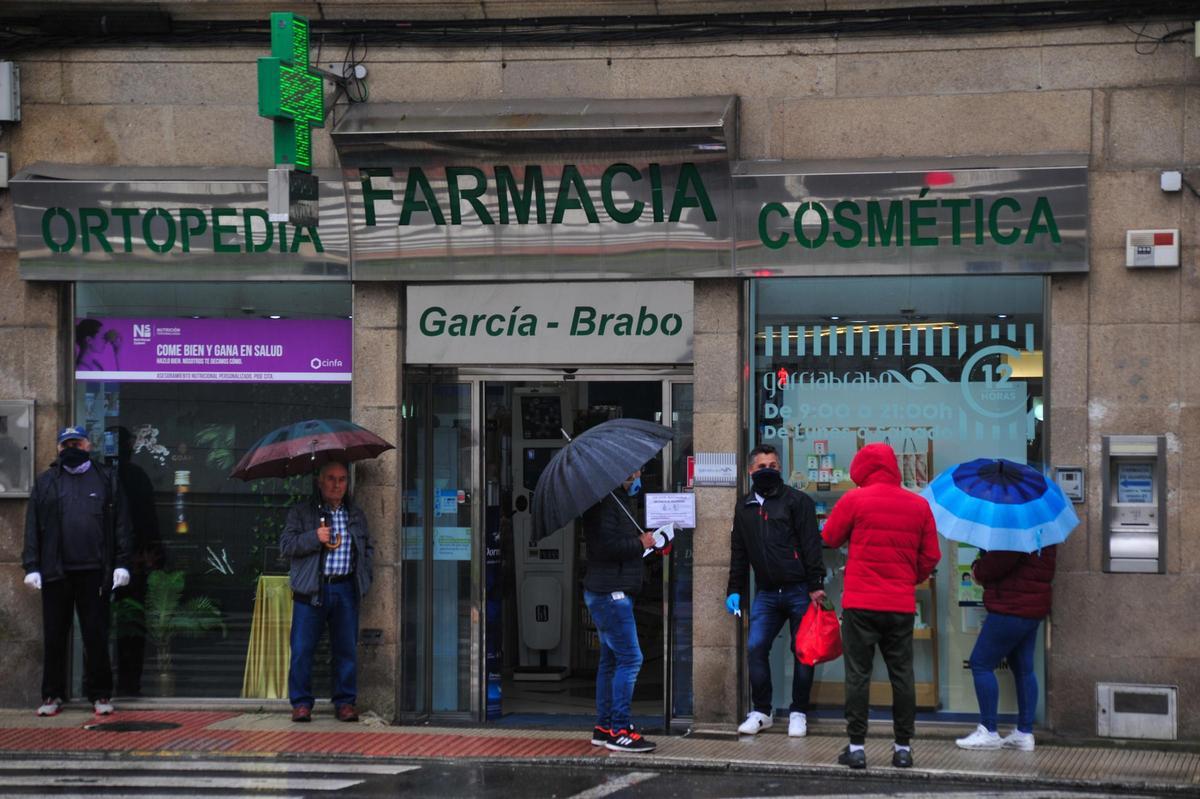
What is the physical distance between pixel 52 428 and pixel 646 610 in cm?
423

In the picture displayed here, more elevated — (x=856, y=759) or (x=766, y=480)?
(x=766, y=480)

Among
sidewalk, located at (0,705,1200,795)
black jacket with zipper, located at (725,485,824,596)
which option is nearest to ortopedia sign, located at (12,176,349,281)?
sidewalk, located at (0,705,1200,795)

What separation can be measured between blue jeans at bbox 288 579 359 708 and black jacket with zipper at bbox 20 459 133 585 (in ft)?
4.19

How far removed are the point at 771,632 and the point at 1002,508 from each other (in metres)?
1.73

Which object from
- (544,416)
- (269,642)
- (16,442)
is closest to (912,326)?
(544,416)

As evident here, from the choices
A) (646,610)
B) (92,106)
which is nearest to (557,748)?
(646,610)

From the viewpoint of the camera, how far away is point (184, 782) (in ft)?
28.6

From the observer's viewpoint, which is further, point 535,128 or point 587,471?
point 535,128

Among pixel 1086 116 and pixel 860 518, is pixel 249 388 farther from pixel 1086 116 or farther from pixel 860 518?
pixel 1086 116

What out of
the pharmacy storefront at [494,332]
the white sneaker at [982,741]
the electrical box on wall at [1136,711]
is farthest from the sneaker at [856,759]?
the electrical box on wall at [1136,711]

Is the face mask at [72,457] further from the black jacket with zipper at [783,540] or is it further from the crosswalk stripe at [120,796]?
the black jacket with zipper at [783,540]

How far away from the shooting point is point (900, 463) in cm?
1027

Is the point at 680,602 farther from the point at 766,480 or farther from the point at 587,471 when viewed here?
the point at 587,471

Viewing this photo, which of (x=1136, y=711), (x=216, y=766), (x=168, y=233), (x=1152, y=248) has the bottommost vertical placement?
(x=216, y=766)
